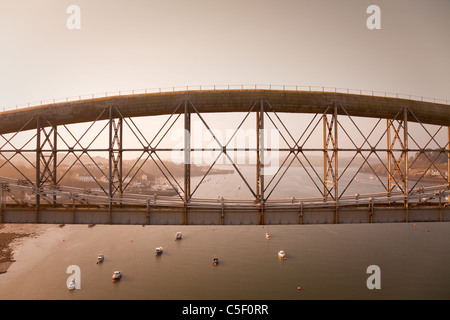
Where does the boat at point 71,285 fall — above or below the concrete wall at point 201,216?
below

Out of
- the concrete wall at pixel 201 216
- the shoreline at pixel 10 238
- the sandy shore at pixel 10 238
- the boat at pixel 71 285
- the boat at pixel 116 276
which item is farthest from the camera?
the sandy shore at pixel 10 238

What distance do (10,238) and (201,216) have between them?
58956 mm

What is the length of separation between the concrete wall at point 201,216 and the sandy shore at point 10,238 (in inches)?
1257

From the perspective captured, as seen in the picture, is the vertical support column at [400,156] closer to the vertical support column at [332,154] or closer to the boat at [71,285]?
the vertical support column at [332,154]

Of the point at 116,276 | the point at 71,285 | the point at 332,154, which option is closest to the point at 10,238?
the point at 71,285

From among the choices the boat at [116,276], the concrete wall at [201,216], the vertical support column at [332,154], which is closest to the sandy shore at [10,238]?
the boat at [116,276]

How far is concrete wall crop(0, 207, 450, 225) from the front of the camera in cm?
1592

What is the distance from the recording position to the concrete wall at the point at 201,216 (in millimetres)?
15922

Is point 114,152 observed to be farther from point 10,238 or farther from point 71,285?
point 10,238

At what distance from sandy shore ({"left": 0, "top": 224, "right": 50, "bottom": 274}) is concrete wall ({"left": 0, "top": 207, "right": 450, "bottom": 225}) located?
105 ft

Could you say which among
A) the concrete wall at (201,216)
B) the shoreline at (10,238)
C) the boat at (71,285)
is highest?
the concrete wall at (201,216)

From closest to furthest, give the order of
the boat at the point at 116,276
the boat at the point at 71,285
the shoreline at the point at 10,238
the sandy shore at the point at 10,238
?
the boat at the point at 71,285 → the boat at the point at 116,276 → the shoreline at the point at 10,238 → the sandy shore at the point at 10,238
